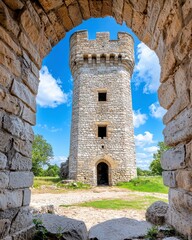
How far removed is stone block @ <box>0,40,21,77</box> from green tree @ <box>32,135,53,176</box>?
28003 millimetres

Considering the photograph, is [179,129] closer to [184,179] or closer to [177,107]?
[177,107]

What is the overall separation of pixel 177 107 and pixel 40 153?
30242 millimetres

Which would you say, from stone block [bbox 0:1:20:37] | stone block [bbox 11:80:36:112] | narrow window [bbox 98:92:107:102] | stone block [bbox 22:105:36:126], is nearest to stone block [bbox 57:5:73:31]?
stone block [bbox 0:1:20:37]

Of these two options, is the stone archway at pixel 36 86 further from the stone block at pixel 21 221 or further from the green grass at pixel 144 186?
the green grass at pixel 144 186

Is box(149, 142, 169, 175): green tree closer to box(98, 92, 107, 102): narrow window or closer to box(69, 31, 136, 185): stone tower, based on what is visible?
box(69, 31, 136, 185): stone tower

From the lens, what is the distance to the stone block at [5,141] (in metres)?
2.12

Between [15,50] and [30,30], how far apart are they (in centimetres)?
45

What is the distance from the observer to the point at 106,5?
10.6 ft

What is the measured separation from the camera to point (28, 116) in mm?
2758

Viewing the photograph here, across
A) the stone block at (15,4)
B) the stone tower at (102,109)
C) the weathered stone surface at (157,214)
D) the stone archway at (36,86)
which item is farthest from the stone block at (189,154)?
the stone tower at (102,109)

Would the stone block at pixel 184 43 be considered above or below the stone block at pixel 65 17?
below

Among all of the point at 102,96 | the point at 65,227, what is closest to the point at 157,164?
the point at 102,96

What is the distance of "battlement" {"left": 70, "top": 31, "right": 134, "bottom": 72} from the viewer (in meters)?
16.3

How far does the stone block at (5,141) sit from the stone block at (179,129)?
184 centimetres
